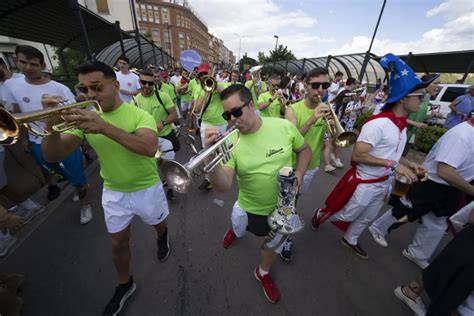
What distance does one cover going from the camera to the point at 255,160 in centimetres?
198

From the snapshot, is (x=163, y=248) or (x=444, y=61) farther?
(x=444, y=61)

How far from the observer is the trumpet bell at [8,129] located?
1454 mm

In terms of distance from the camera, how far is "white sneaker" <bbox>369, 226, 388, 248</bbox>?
3.36 meters

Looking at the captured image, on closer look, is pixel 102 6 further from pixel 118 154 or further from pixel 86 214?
pixel 118 154

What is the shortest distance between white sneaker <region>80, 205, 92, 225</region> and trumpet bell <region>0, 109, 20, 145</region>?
2611 mm

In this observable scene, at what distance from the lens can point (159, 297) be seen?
2479 millimetres

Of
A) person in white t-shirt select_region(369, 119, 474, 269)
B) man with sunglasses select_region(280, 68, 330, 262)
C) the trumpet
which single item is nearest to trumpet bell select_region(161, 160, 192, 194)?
the trumpet

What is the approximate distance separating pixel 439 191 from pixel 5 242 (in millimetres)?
5840

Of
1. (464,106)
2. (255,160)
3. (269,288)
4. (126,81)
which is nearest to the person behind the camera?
(255,160)

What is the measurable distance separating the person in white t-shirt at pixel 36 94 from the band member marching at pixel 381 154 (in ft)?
13.2

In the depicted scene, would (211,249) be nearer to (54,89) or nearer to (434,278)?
(434,278)

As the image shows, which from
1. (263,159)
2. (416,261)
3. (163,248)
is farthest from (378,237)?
(163,248)

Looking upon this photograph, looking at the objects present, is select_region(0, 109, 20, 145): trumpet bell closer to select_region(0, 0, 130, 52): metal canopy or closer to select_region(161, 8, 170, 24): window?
select_region(0, 0, 130, 52): metal canopy

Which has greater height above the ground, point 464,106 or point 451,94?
point 464,106
